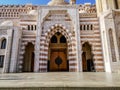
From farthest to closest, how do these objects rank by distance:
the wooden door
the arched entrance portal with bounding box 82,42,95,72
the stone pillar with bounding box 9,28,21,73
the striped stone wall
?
the wooden door < the arched entrance portal with bounding box 82,42,95,72 < the striped stone wall < the stone pillar with bounding box 9,28,21,73

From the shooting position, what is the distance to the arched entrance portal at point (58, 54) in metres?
14.7

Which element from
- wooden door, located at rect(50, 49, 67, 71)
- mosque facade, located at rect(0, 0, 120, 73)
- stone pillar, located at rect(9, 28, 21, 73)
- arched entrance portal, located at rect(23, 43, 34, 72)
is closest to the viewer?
stone pillar, located at rect(9, 28, 21, 73)

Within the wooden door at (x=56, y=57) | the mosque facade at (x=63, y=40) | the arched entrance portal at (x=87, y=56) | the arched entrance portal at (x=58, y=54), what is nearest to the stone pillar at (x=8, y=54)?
the mosque facade at (x=63, y=40)

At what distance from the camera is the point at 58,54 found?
15.7 m

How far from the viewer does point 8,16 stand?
795 inches

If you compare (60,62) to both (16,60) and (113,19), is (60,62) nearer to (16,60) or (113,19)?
(16,60)

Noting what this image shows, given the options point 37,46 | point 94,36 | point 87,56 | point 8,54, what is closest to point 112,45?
point 94,36

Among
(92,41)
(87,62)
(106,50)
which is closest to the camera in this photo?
(106,50)

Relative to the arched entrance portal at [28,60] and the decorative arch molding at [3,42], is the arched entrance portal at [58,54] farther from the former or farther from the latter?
the decorative arch molding at [3,42]

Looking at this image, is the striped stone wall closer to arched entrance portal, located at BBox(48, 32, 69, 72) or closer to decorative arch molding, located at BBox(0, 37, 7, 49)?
arched entrance portal, located at BBox(48, 32, 69, 72)

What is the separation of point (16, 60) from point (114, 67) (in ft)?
28.2

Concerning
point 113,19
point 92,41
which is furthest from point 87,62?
point 113,19

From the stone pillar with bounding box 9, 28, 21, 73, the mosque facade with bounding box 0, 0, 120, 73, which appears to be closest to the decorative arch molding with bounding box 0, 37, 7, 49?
the mosque facade with bounding box 0, 0, 120, 73

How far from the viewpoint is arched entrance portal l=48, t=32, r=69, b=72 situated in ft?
48.3
